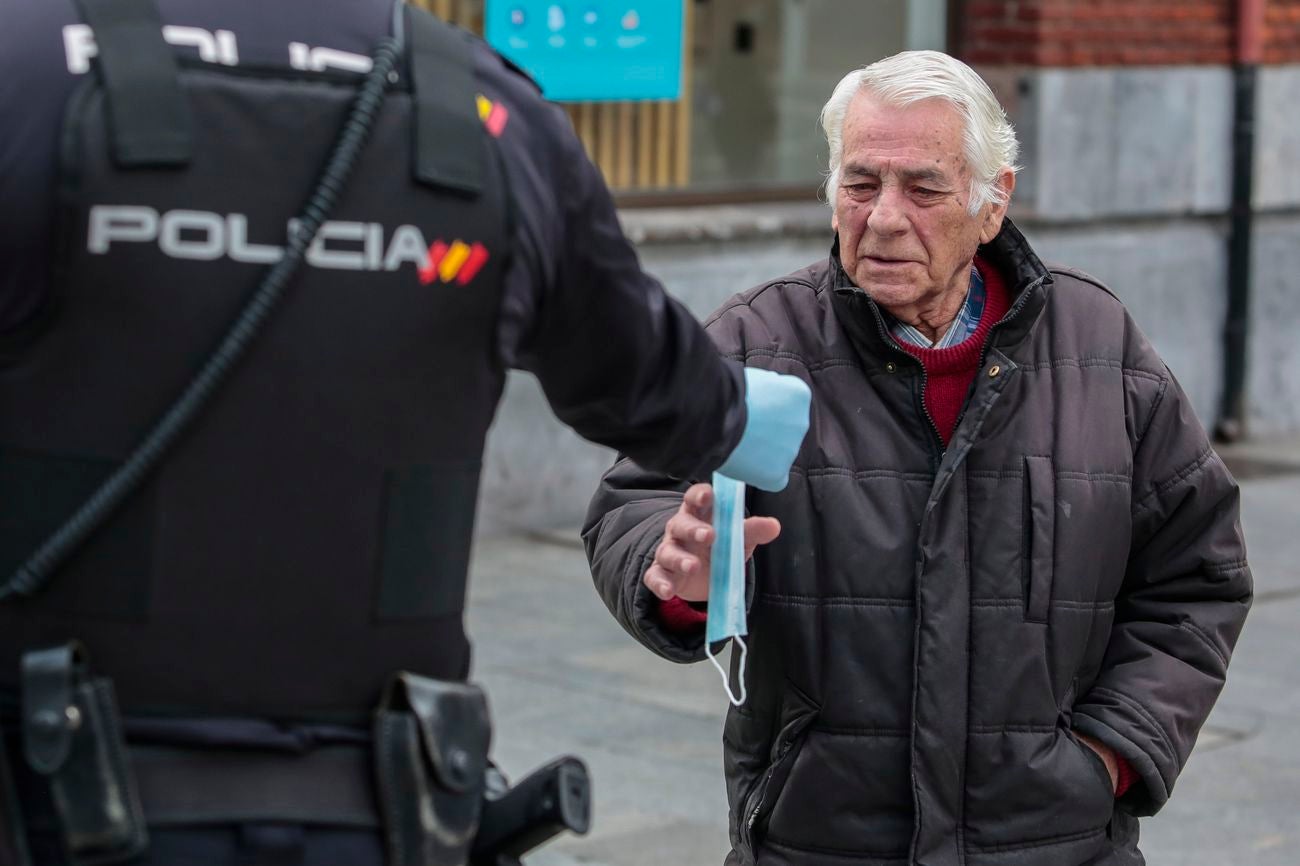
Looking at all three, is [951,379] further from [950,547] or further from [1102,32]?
[1102,32]

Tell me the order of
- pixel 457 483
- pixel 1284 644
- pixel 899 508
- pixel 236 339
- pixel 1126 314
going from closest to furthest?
pixel 236 339, pixel 457 483, pixel 899 508, pixel 1126 314, pixel 1284 644

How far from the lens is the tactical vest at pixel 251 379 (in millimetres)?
1968

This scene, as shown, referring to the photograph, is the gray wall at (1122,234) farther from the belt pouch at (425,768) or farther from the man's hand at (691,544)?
the belt pouch at (425,768)

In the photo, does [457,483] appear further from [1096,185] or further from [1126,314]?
[1096,185]

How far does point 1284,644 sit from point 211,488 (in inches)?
236

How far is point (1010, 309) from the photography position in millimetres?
3068

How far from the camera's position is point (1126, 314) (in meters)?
3.20

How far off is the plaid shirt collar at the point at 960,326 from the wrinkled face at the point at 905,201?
0.12 ft

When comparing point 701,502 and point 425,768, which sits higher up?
point 701,502

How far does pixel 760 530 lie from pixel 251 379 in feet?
2.96

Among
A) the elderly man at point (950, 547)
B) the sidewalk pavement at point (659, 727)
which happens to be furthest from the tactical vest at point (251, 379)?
the sidewalk pavement at point (659, 727)

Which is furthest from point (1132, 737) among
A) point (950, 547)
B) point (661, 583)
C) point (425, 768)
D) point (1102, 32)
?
point (1102, 32)

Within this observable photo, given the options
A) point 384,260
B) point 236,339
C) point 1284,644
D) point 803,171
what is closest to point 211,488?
point 236,339

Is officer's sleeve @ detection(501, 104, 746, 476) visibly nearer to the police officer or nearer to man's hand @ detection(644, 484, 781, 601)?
the police officer
